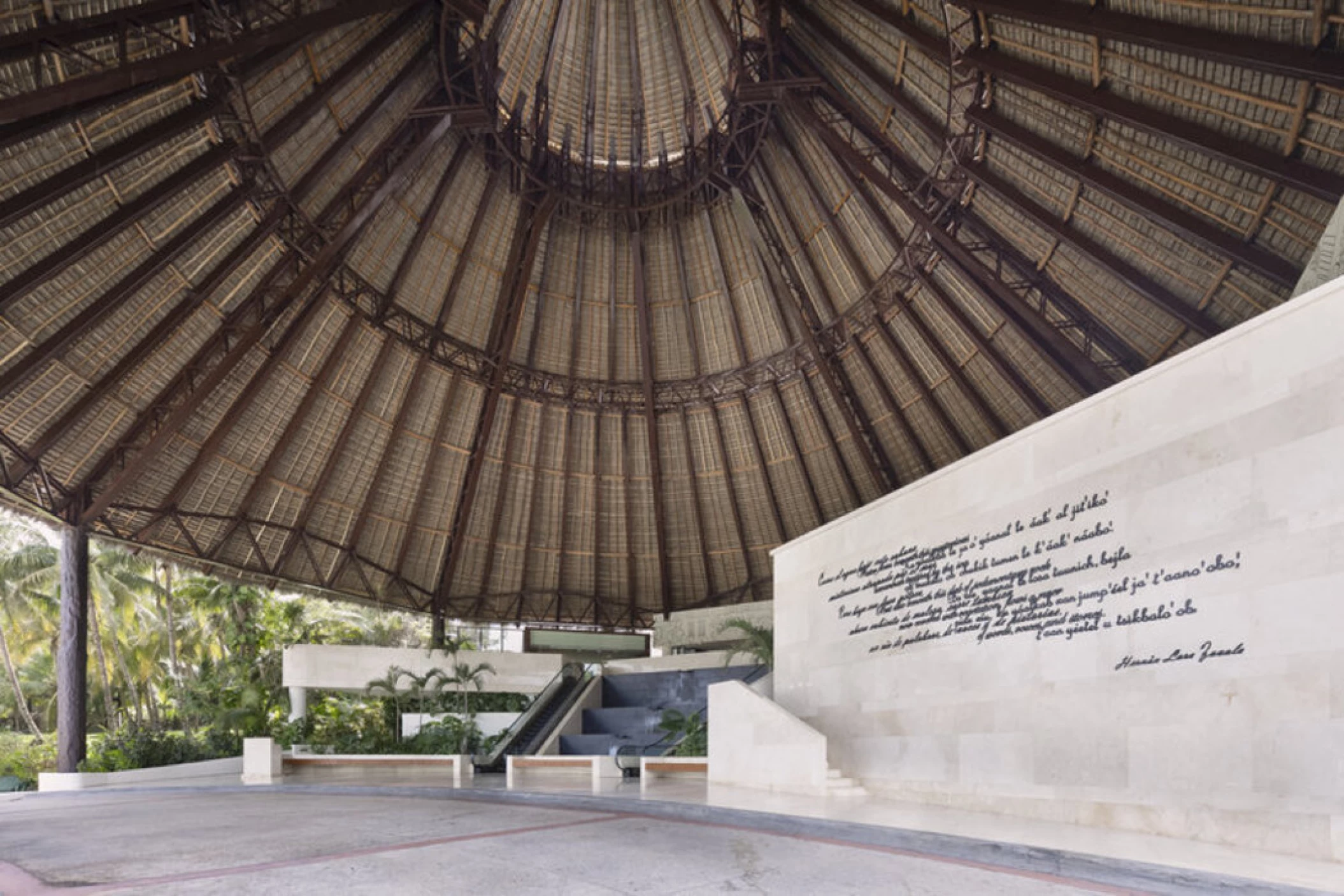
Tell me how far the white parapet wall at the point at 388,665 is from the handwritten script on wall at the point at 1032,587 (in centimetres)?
1584

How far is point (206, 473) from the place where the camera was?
20516 millimetres

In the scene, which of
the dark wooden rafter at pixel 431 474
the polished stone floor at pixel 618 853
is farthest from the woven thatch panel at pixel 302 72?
the polished stone floor at pixel 618 853

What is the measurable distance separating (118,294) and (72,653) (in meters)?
8.15

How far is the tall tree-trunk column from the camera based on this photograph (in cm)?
1789

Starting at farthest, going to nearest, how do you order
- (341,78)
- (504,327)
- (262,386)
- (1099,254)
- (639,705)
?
1. (639,705)
2. (504,327)
3. (262,386)
4. (341,78)
5. (1099,254)

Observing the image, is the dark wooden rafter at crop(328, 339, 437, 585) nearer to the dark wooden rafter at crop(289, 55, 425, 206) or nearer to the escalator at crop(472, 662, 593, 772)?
the dark wooden rafter at crop(289, 55, 425, 206)

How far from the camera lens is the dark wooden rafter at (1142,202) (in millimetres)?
12812

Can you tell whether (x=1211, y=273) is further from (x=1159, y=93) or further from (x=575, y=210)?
(x=575, y=210)

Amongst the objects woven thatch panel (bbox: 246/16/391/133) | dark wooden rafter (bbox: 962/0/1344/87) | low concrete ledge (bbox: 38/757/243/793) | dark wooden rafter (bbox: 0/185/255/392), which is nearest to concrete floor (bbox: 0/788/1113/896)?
low concrete ledge (bbox: 38/757/243/793)

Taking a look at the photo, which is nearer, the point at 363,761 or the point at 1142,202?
the point at 1142,202

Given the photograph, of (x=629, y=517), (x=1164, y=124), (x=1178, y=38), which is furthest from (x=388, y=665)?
(x=1178, y=38)

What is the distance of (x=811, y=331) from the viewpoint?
21.3m

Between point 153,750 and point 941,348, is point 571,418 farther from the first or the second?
point 153,750

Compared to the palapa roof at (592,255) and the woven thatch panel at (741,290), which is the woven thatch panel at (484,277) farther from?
the woven thatch panel at (741,290)
